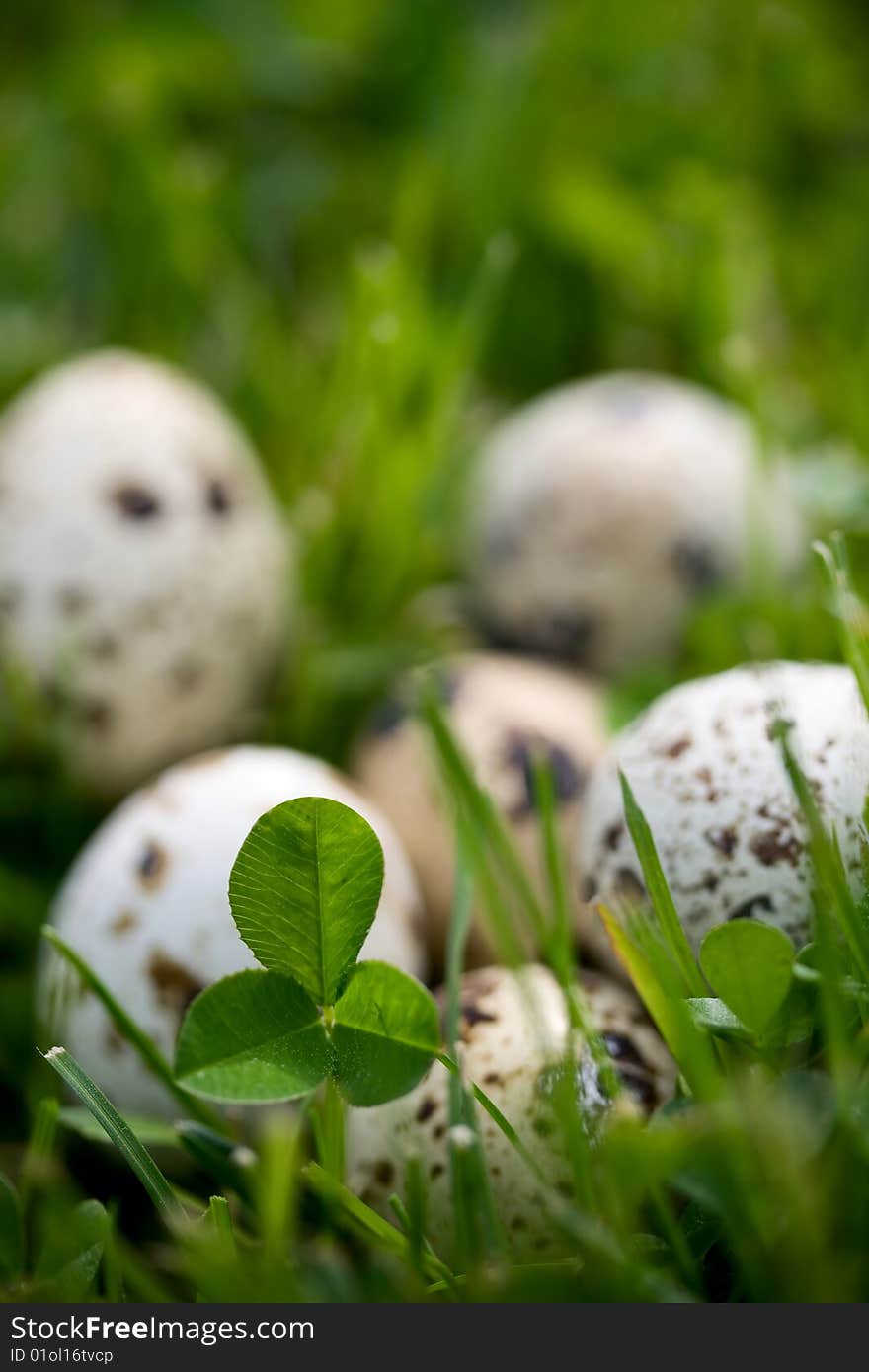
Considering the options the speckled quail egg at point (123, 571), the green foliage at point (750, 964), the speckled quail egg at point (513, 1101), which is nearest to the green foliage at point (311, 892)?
the speckled quail egg at point (513, 1101)

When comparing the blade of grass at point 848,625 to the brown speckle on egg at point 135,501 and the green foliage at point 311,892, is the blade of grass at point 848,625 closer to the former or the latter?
the green foliage at point 311,892

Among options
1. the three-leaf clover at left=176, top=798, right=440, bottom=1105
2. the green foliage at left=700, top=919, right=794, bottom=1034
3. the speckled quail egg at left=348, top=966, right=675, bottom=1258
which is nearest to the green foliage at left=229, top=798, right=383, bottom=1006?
the three-leaf clover at left=176, top=798, right=440, bottom=1105

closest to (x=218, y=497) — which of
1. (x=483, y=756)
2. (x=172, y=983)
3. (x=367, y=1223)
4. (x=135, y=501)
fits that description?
(x=135, y=501)

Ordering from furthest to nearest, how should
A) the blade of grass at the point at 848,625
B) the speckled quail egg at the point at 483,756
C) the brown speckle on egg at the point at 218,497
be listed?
1. the brown speckle on egg at the point at 218,497
2. the speckled quail egg at the point at 483,756
3. the blade of grass at the point at 848,625

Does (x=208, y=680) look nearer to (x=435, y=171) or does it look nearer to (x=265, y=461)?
(x=265, y=461)

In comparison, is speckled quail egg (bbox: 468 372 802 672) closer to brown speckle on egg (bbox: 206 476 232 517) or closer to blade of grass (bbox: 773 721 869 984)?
brown speckle on egg (bbox: 206 476 232 517)

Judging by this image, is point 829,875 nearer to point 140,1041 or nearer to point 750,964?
point 750,964

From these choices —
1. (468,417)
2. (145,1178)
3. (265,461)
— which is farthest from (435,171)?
(145,1178)

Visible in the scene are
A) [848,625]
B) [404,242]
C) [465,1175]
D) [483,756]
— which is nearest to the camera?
[465,1175]
